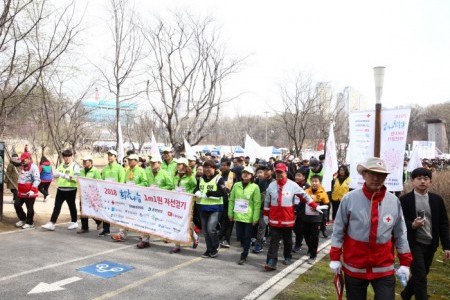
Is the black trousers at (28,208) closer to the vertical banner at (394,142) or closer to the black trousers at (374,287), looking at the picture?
the vertical banner at (394,142)

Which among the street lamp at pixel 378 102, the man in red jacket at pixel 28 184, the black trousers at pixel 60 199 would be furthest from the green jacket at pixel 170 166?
the street lamp at pixel 378 102

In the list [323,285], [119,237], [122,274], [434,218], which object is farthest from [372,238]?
[119,237]

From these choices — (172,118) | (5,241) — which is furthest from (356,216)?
(172,118)

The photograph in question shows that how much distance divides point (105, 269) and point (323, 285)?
11.6ft

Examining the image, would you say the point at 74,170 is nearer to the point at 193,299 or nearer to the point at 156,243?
the point at 156,243

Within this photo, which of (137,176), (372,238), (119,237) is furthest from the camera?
(137,176)

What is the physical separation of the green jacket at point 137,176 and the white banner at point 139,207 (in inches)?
12.4

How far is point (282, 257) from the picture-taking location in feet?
26.1

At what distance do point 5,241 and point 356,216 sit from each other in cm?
766

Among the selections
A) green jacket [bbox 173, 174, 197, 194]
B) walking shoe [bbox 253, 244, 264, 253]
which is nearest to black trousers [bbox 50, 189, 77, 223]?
green jacket [bbox 173, 174, 197, 194]

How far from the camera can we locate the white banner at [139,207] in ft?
26.3

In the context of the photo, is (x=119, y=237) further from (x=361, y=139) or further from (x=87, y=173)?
(x=361, y=139)

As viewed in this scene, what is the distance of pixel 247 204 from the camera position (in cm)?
753

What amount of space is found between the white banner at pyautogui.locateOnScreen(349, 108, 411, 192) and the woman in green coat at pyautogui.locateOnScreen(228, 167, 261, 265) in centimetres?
189
